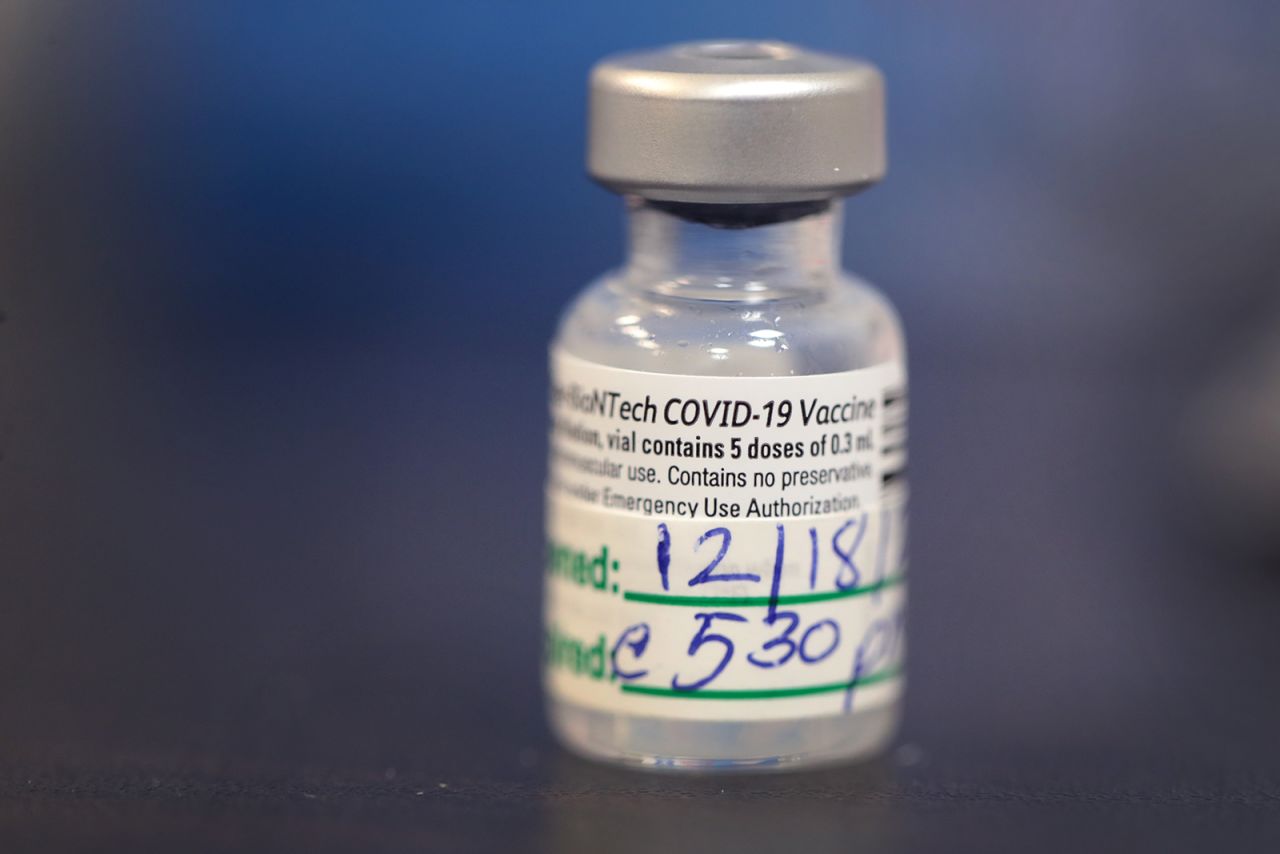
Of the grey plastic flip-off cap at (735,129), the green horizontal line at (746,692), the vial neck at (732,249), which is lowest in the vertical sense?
the green horizontal line at (746,692)

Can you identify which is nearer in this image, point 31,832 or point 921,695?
point 31,832

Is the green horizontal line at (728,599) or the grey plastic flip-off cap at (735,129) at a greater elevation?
the grey plastic flip-off cap at (735,129)

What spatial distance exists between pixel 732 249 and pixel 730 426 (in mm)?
97

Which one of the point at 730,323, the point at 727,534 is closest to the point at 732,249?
the point at 730,323

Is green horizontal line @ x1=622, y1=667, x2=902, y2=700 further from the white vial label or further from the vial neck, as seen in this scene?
the vial neck

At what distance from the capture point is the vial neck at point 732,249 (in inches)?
37.7

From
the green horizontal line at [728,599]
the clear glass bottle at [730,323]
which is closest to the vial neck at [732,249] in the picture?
the clear glass bottle at [730,323]

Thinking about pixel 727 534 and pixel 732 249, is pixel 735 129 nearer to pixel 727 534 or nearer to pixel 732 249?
pixel 732 249

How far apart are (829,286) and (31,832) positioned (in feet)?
1.63

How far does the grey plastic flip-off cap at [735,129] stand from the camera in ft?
2.99

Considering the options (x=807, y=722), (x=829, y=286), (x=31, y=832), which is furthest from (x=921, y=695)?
(x=31, y=832)

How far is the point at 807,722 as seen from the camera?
98 cm

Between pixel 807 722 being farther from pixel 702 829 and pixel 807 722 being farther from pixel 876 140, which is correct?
pixel 876 140

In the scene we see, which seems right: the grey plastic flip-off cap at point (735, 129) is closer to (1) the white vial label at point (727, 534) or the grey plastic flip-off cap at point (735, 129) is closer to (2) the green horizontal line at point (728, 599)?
(1) the white vial label at point (727, 534)
